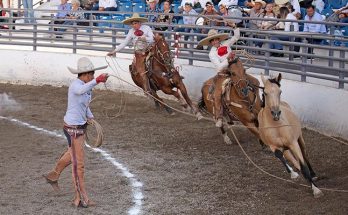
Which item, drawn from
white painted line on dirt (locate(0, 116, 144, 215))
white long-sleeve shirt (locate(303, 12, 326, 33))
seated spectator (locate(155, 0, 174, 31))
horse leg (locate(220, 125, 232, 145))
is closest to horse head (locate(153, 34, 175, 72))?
white painted line on dirt (locate(0, 116, 144, 215))

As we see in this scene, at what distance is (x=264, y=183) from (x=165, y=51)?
6250mm

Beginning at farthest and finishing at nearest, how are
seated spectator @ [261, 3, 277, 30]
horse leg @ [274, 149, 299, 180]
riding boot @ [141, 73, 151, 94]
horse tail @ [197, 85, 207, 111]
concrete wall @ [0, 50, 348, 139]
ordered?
seated spectator @ [261, 3, 277, 30] → riding boot @ [141, 73, 151, 94] → horse tail @ [197, 85, 207, 111] → concrete wall @ [0, 50, 348, 139] → horse leg @ [274, 149, 299, 180]

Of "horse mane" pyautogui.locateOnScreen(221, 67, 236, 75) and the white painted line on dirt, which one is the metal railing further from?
the white painted line on dirt

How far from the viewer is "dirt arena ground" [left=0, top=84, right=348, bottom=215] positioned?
927cm

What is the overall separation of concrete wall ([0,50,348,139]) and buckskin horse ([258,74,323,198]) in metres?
3.20

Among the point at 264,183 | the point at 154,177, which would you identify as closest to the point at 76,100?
the point at 154,177

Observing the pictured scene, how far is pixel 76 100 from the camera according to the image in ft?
30.5

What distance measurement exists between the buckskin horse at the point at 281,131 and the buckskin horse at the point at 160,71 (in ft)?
18.0

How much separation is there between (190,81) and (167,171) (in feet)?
24.7

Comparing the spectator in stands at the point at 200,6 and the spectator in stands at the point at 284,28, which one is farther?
the spectator in stands at the point at 200,6

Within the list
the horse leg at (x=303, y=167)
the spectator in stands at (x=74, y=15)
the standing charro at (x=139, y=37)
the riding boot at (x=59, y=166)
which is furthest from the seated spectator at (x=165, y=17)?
the riding boot at (x=59, y=166)

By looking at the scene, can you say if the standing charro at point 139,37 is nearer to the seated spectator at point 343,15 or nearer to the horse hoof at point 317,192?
the seated spectator at point 343,15

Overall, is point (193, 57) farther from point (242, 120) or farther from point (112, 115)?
point (242, 120)

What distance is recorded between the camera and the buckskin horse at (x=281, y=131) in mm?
9695
